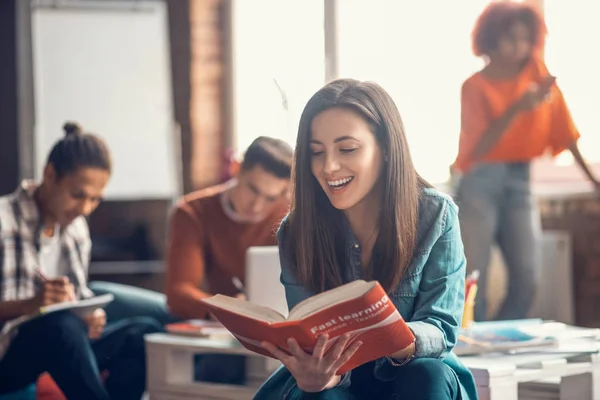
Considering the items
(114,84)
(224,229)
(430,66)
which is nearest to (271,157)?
(224,229)

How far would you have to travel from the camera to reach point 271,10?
4.93 metres

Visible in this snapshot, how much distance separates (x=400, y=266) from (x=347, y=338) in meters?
0.25

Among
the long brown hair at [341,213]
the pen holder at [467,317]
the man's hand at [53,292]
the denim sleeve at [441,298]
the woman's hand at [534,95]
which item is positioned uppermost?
the woman's hand at [534,95]

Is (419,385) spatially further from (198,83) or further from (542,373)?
(198,83)

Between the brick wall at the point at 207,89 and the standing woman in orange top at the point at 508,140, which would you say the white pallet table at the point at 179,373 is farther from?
the brick wall at the point at 207,89

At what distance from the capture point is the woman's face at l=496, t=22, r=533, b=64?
3.32 m

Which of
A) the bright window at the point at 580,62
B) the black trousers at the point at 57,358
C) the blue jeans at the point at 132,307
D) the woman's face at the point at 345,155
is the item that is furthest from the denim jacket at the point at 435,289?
the bright window at the point at 580,62

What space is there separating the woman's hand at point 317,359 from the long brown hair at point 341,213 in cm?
22

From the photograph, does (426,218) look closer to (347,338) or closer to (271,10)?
(347,338)

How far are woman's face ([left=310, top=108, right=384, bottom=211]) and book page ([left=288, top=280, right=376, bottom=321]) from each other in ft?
0.99

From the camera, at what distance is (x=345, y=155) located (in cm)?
165

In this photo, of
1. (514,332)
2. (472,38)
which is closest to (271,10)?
(472,38)

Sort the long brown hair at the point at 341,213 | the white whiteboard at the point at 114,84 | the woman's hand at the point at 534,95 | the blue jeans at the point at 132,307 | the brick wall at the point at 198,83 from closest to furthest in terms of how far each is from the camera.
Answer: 1. the long brown hair at the point at 341,213
2. the blue jeans at the point at 132,307
3. the woman's hand at the point at 534,95
4. the white whiteboard at the point at 114,84
5. the brick wall at the point at 198,83

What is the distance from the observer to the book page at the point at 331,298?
1352 mm
